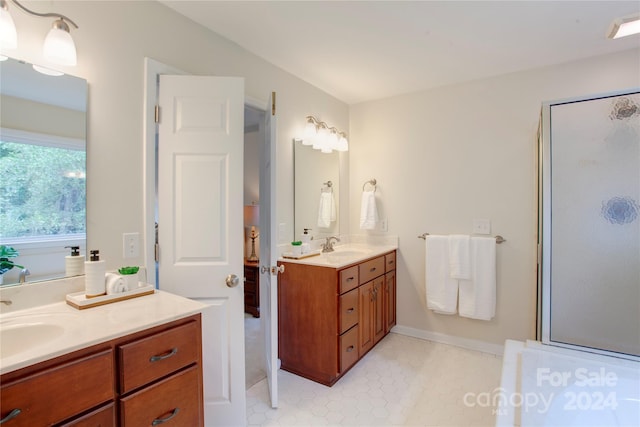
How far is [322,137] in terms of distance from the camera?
9.25 feet

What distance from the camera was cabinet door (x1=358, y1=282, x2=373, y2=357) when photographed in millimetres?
2404

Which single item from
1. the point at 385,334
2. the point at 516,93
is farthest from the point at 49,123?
the point at 516,93

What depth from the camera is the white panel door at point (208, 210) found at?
1611 millimetres

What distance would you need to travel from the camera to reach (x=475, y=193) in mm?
2760

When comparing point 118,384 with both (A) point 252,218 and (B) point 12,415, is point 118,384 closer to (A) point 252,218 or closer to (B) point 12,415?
(B) point 12,415

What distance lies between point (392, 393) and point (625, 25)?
2.44 meters

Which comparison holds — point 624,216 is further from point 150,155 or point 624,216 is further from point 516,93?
point 150,155

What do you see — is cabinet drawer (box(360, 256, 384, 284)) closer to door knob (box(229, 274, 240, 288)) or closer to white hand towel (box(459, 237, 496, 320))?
white hand towel (box(459, 237, 496, 320))

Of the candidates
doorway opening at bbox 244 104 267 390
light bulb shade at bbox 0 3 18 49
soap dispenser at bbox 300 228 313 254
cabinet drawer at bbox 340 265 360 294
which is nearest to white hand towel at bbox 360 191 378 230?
soap dispenser at bbox 300 228 313 254

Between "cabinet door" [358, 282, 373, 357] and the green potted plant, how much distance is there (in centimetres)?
193

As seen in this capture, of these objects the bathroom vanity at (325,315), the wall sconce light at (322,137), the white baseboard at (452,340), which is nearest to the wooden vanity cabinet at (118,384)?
the bathroom vanity at (325,315)

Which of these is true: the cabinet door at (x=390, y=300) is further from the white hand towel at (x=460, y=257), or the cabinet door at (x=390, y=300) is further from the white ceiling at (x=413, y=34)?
the white ceiling at (x=413, y=34)

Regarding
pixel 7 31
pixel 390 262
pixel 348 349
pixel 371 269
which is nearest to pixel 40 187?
pixel 7 31

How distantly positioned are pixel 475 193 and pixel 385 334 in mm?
1498
